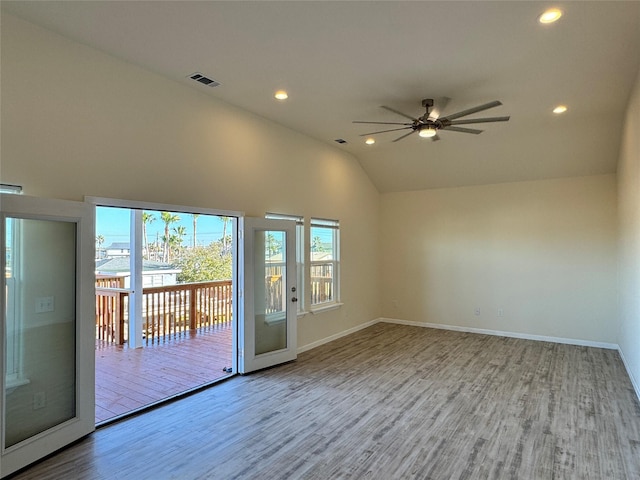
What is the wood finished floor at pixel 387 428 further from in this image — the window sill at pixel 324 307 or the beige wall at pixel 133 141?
the beige wall at pixel 133 141

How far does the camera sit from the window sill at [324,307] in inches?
235

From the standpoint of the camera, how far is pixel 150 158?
12.3 ft

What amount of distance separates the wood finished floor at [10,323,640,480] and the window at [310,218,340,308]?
140cm

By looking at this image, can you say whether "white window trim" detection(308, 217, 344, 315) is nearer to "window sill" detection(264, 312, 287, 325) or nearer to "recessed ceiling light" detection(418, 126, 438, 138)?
"window sill" detection(264, 312, 287, 325)

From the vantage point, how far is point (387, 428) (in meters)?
3.31

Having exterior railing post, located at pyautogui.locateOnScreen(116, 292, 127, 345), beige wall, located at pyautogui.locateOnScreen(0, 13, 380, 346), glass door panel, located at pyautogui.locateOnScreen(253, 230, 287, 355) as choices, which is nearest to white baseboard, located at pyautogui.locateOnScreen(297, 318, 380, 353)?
beige wall, located at pyautogui.locateOnScreen(0, 13, 380, 346)

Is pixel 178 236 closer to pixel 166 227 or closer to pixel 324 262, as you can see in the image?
pixel 166 227

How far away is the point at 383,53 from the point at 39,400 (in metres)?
4.10

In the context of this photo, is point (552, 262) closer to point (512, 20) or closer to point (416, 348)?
point (416, 348)

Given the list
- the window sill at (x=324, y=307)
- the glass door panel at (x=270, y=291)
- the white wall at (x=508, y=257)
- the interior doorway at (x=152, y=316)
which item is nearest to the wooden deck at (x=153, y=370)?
the interior doorway at (x=152, y=316)

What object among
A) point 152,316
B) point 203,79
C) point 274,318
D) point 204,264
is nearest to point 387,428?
point 274,318

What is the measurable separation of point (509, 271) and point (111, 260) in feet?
25.6

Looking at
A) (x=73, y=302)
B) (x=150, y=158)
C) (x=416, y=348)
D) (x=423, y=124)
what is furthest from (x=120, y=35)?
(x=416, y=348)

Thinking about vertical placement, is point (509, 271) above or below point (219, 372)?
above
